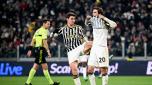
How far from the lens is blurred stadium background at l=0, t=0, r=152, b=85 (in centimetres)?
2486

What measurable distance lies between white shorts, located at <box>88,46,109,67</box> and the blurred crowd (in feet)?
33.7

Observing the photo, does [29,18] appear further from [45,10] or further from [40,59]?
Result: [40,59]

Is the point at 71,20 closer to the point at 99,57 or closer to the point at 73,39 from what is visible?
the point at 73,39

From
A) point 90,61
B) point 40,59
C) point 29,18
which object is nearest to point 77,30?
point 90,61

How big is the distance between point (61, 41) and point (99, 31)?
10412mm

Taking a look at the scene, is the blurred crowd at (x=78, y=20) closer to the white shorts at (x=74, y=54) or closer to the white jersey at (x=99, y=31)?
the white shorts at (x=74, y=54)

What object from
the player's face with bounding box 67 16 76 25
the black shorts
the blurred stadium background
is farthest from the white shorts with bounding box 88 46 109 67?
the blurred stadium background

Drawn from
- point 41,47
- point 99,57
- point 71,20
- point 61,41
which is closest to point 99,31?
point 99,57

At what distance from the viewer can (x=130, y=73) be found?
25094 millimetres

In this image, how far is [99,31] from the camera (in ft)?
47.8

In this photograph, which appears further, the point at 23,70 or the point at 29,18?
the point at 29,18

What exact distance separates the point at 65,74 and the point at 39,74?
1.27 metres

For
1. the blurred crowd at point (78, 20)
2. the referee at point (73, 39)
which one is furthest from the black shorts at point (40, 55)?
the blurred crowd at point (78, 20)

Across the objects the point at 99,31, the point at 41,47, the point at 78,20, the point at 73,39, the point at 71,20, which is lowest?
the point at 41,47
